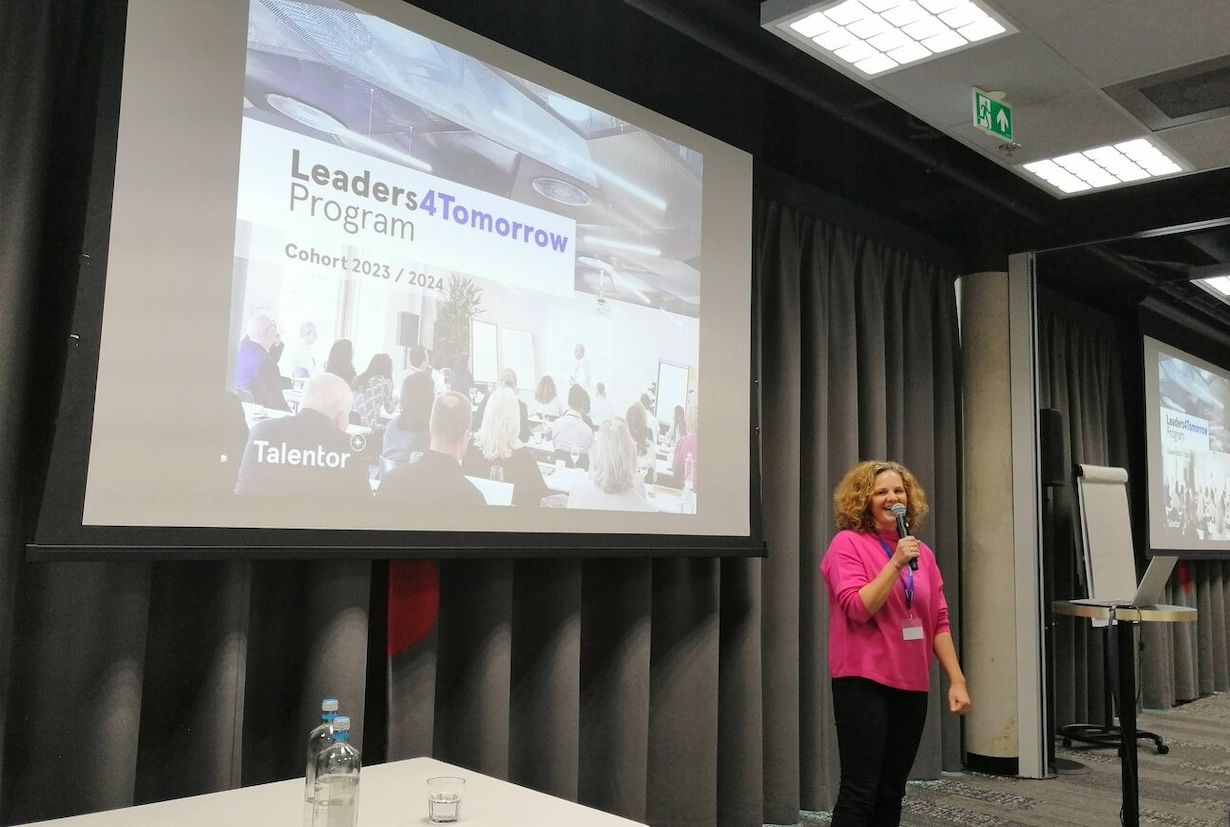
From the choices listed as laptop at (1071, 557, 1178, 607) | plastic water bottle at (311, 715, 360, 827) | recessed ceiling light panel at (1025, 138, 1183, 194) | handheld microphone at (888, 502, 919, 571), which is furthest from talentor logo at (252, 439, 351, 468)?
recessed ceiling light panel at (1025, 138, 1183, 194)

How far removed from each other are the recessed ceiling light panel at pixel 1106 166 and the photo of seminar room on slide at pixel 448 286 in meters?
1.85

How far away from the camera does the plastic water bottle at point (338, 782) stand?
5.07 feet

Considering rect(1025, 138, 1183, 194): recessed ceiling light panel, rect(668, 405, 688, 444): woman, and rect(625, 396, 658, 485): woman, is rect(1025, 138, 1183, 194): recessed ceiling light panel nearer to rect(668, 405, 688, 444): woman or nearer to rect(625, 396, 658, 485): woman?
rect(668, 405, 688, 444): woman

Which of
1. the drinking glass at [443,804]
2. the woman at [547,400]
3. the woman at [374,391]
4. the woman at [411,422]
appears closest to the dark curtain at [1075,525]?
the woman at [547,400]

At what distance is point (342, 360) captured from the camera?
2.55 m

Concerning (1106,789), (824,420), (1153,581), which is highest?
(824,420)

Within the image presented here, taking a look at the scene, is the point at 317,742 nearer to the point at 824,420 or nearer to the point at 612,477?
the point at 612,477

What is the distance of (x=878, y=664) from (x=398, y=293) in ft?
5.46

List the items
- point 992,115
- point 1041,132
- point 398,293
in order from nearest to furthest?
point 398,293, point 992,115, point 1041,132

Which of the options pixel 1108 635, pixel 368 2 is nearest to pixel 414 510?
pixel 368 2

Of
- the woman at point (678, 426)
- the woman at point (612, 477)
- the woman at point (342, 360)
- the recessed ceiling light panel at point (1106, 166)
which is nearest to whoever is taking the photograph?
the woman at point (342, 360)

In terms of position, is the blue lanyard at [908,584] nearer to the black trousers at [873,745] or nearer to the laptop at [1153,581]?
the black trousers at [873,745]

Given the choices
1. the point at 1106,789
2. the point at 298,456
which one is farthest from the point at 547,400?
the point at 1106,789

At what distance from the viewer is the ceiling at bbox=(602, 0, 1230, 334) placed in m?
3.16
